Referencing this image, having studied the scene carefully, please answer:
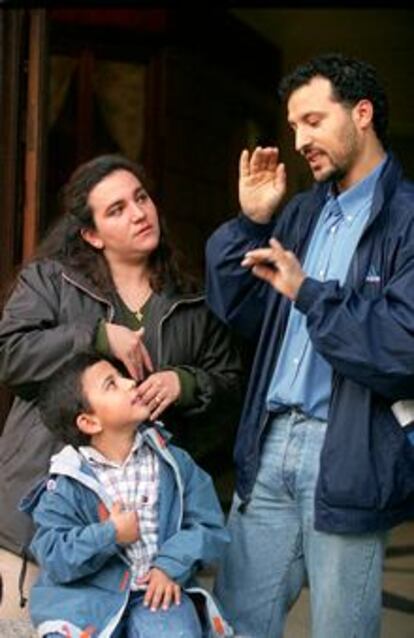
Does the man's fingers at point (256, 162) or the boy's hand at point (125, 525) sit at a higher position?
the man's fingers at point (256, 162)

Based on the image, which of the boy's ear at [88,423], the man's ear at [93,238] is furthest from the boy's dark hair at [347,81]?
the boy's ear at [88,423]

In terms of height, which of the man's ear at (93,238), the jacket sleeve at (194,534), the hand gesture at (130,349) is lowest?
the jacket sleeve at (194,534)

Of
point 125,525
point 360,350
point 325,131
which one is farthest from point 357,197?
point 125,525

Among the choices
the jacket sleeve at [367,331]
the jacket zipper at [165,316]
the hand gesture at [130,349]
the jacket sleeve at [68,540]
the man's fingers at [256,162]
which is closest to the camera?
the jacket sleeve at [367,331]

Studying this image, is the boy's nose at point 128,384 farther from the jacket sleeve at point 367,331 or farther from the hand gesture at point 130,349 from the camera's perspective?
the jacket sleeve at point 367,331

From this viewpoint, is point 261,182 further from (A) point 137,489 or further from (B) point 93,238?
(A) point 137,489

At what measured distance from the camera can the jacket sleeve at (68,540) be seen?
298cm

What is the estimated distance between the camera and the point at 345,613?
3033 millimetres

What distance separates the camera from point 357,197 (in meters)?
3.08

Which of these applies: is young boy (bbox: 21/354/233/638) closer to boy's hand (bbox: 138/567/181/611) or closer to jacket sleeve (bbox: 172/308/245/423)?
boy's hand (bbox: 138/567/181/611)

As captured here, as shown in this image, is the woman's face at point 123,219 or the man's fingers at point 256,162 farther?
the woman's face at point 123,219

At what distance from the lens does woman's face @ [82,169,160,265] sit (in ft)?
11.2

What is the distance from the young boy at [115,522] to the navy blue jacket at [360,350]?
210mm

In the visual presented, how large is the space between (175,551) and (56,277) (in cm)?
85
